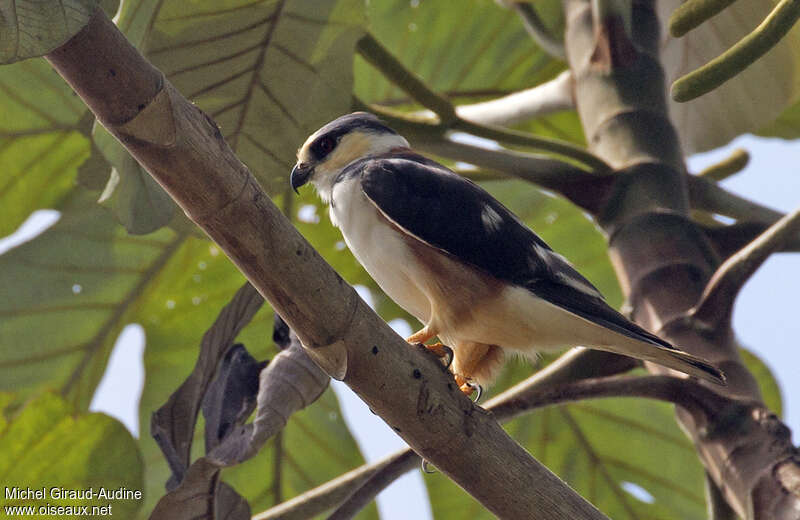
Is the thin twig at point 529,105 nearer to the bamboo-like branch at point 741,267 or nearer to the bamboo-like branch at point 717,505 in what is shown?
the bamboo-like branch at point 741,267

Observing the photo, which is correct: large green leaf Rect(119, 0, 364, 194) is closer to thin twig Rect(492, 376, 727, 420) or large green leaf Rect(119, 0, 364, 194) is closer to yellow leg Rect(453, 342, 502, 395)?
yellow leg Rect(453, 342, 502, 395)

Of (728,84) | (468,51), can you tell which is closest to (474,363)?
(728,84)

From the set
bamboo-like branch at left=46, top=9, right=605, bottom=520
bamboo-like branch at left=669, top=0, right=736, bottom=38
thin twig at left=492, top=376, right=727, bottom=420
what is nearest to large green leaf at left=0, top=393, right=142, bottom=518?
thin twig at left=492, top=376, right=727, bottom=420

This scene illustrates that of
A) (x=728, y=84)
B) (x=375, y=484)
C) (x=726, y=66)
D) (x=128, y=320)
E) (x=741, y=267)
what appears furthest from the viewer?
(x=128, y=320)

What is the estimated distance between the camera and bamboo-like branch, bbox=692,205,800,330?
185 cm

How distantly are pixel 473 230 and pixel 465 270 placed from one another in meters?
0.10

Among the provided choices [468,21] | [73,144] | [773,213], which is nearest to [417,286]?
[773,213]

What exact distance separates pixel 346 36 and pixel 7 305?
1.27 meters

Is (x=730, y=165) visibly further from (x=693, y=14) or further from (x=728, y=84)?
(x=693, y=14)

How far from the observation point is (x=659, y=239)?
6.70ft

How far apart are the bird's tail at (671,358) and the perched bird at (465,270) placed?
0.02 metres

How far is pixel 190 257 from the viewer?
2920mm

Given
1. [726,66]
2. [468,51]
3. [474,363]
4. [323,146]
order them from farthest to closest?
[468,51] < [323,146] < [474,363] < [726,66]

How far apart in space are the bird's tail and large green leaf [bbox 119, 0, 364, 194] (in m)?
0.79
